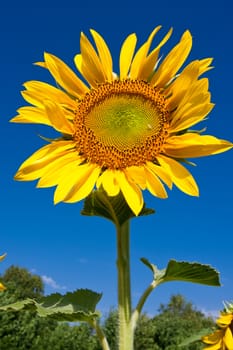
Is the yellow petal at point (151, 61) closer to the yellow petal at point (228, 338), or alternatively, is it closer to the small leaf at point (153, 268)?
the small leaf at point (153, 268)

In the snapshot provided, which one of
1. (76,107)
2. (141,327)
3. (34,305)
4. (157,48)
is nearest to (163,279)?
(34,305)

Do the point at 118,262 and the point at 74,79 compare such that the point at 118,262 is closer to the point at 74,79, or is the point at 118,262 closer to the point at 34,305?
the point at 34,305

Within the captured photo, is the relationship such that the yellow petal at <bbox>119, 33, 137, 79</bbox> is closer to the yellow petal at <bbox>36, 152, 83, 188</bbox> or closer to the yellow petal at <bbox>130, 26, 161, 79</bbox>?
the yellow petal at <bbox>130, 26, 161, 79</bbox>

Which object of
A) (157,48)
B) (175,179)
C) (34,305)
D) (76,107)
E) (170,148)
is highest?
(157,48)

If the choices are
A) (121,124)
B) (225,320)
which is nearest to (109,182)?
(121,124)

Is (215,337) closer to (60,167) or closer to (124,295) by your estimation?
(124,295)

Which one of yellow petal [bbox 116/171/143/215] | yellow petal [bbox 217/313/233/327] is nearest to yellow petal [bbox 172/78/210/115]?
yellow petal [bbox 116/171/143/215]

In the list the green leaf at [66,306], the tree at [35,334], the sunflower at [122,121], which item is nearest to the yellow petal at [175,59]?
the sunflower at [122,121]
